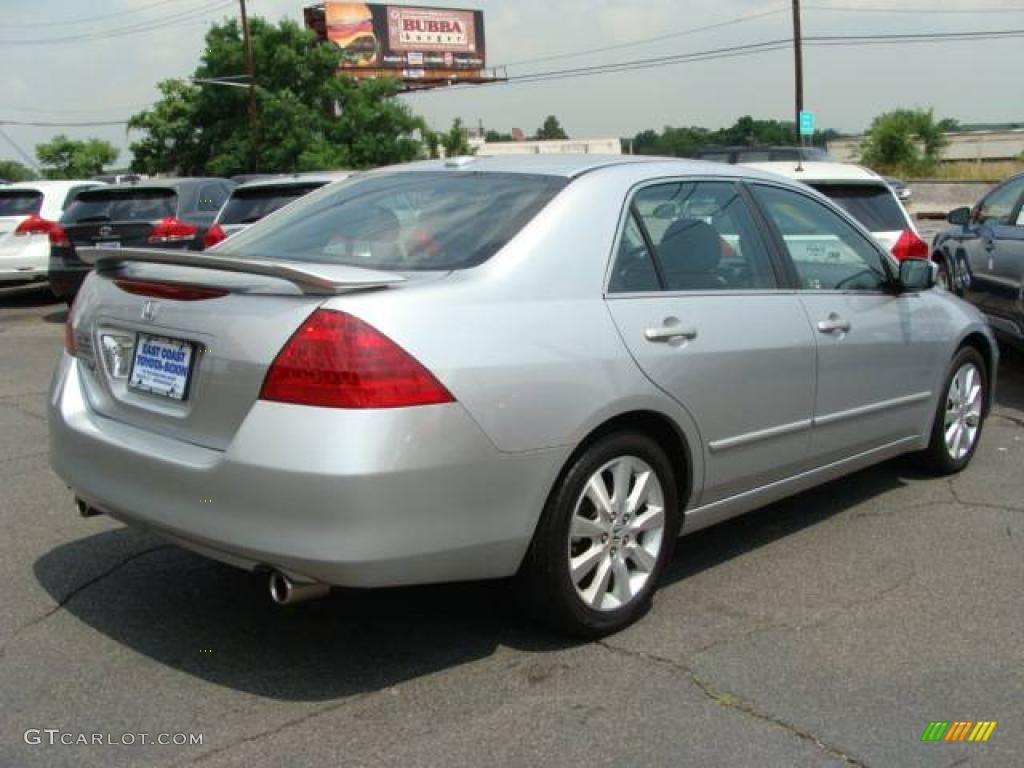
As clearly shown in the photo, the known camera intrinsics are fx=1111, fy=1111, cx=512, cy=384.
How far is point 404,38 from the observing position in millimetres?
75438

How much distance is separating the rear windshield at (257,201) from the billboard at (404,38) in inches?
2386

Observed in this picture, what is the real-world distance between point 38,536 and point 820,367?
341 centimetres

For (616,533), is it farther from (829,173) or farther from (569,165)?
(829,173)

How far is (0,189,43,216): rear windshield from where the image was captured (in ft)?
47.0

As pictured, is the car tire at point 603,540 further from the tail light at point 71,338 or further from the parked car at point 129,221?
the parked car at point 129,221

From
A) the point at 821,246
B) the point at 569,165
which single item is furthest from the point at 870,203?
the point at 569,165

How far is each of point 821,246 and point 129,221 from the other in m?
9.17

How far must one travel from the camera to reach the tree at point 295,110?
49.7 meters

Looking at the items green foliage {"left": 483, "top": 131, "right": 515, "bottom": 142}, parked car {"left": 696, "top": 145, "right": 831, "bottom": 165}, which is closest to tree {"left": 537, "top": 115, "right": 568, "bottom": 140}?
green foliage {"left": 483, "top": 131, "right": 515, "bottom": 142}

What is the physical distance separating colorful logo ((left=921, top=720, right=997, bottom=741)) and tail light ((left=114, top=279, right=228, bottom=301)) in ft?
7.99

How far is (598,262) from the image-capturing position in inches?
147

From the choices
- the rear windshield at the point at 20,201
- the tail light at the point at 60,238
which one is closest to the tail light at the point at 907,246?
the tail light at the point at 60,238

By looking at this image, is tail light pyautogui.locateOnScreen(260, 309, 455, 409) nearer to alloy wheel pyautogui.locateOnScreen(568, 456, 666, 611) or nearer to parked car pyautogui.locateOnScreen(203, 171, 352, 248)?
alloy wheel pyautogui.locateOnScreen(568, 456, 666, 611)

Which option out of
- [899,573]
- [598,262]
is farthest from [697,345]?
[899,573]
